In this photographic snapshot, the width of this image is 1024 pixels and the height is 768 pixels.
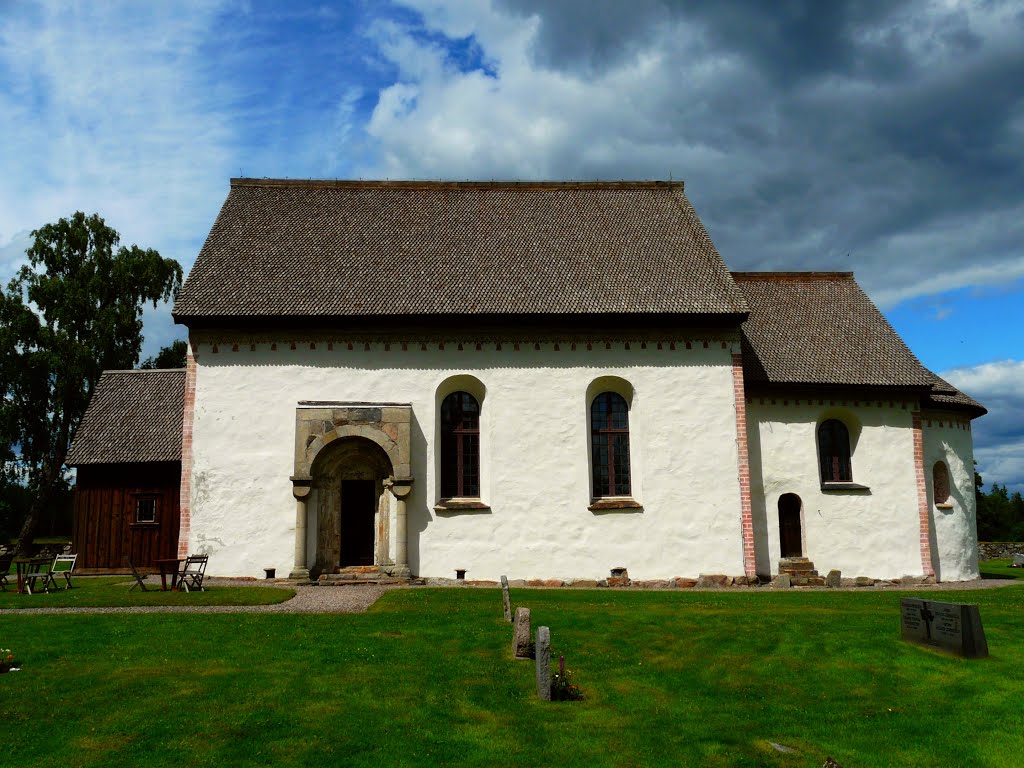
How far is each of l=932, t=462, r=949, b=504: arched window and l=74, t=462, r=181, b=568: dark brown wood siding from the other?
78.3ft

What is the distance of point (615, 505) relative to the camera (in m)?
21.4

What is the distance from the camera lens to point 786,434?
23266 millimetres

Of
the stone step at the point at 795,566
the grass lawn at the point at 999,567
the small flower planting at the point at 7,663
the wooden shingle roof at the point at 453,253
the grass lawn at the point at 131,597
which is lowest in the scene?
the grass lawn at the point at 999,567

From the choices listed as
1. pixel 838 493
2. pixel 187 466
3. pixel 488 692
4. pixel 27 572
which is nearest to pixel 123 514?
pixel 187 466

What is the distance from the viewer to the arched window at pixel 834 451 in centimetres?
2377

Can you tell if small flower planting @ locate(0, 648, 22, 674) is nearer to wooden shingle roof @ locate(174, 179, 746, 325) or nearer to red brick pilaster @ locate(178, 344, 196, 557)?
red brick pilaster @ locate(178, 344, 196, 557)

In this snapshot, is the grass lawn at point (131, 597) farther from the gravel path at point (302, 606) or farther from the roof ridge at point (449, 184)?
the roof ridge at point (449, 184)

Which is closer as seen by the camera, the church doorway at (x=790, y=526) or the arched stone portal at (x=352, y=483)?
the arched stone portal at (x=352, y=483)

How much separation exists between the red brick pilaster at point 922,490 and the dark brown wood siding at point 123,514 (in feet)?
74.2

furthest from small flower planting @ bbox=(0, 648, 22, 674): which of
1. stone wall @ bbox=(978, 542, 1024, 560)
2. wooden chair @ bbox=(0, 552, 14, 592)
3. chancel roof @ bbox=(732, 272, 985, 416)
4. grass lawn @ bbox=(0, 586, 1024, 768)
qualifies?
stone wall @ bbox=(978, 542, 1024, 560)

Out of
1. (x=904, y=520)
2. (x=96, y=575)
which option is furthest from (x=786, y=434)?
(x=96, y=575)

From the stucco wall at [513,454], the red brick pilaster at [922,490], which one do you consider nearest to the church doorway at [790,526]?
the stucco wall at [513,454]

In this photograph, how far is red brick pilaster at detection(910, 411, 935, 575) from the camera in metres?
23.1

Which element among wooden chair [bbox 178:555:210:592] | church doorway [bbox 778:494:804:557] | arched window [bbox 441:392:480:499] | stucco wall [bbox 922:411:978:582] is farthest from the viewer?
stucco wall [bbox 922:411:978:582]
